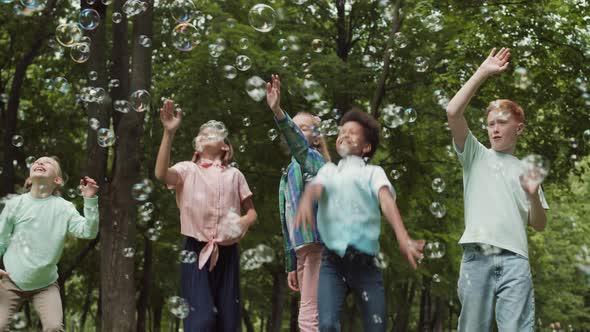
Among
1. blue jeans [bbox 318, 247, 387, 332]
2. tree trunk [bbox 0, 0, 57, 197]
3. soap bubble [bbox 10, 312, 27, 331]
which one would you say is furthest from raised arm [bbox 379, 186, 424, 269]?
tree trunk [bbox 0, 0, 57, 197]

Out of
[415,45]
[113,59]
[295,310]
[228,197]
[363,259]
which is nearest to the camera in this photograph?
[363,259]

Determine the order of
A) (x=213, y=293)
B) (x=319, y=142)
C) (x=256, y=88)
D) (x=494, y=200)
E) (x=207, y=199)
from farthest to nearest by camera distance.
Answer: (x=256, y=88) < (x=319, y=142) < (x=207, y=199) < (x=213, y=293) < (x=494, y=200)

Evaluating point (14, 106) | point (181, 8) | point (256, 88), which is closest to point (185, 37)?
point (181, 8)

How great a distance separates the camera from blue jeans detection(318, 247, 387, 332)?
15.4ft

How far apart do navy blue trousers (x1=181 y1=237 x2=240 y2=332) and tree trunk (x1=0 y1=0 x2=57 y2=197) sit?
1069 centimetres

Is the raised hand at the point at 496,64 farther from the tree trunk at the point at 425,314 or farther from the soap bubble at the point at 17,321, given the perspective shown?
the tree trunk at the point at 425,314

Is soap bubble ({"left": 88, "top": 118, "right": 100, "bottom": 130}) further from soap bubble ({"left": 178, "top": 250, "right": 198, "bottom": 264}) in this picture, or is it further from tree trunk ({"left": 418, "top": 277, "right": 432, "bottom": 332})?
tree trunk ({"left": 418, "top": 277, "right": 432, "bottom": 332})

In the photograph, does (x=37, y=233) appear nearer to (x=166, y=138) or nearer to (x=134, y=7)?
(x=166, y=138)

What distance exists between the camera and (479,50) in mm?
13820

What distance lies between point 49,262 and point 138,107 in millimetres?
2515

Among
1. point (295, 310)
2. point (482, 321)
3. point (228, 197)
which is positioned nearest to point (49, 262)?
point (228, 197)

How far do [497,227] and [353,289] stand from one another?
3.16ft

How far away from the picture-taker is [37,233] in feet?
19.6

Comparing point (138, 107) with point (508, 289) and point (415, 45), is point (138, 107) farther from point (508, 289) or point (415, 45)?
point (415, 45)
